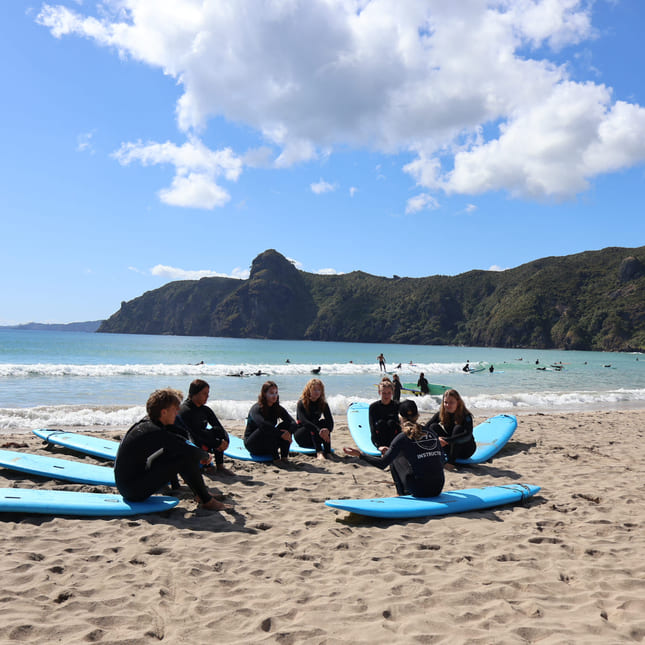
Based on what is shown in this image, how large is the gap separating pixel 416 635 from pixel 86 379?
22.7m

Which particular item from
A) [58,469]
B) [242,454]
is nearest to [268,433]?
[242,454]

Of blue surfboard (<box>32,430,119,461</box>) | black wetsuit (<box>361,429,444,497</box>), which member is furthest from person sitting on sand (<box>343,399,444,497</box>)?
blue surfboard (<box>32,430,119,461</box>)

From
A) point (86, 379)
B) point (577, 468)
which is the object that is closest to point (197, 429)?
point (577, 468)

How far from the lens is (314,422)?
7.44m

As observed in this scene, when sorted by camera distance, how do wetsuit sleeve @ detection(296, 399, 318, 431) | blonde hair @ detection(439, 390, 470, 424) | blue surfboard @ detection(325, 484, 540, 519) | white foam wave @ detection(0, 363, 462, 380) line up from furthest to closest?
1. white foam wave @ detection(0, 363, 462, 380)
2. wetsuit sleeve @ detection(296, 399, 318, 431)
3. blonde hair @ detection(439, 390, 470, 424)
4. blue surfboard @ detection(325, 484, 540, 519)

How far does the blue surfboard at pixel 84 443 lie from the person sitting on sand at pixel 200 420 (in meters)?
1.62

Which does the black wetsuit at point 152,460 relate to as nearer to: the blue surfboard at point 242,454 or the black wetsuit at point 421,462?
the black wetsuit at point 421,462

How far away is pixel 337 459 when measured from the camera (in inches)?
283

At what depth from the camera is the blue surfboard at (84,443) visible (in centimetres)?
671

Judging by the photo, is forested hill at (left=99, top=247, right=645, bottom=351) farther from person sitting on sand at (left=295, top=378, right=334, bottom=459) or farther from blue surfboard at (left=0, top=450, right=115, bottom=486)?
blue surfboard at (left=0, top=450, right=115, bottom=486)

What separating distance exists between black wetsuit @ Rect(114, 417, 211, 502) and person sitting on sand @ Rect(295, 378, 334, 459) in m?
2.96

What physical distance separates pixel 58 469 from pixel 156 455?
2.08 m

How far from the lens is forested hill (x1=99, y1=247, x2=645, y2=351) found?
9994 cm

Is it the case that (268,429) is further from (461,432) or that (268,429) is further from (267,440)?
(461,432)
